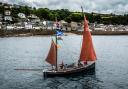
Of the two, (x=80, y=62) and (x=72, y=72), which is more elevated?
(x=80, y=62)

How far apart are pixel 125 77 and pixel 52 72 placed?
606 inches

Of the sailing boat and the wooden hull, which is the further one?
the sailing boat

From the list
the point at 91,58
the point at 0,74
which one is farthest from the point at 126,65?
the point at 0,74

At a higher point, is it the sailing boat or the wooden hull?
the sailing boat

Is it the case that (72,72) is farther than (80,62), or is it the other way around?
(80,62)

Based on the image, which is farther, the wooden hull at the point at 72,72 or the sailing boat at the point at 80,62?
the sailing boat at the point at 80,62

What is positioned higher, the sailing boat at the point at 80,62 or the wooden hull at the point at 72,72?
the sailing boat at the point at 80,62

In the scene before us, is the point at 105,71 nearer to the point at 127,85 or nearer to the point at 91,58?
the point at 91,58

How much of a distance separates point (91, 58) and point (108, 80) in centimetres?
806

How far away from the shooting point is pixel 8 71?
81750 millimetres

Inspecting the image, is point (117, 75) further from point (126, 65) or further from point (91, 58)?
point (126, 65)

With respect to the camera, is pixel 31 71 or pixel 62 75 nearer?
pixel 62 75

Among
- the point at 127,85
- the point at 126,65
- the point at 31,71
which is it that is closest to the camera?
the point at 127,85

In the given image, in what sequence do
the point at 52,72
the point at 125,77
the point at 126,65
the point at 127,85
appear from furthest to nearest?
the point at 126,65 → the point at 125,77 → the point at 52,72 → the point at 127,85
